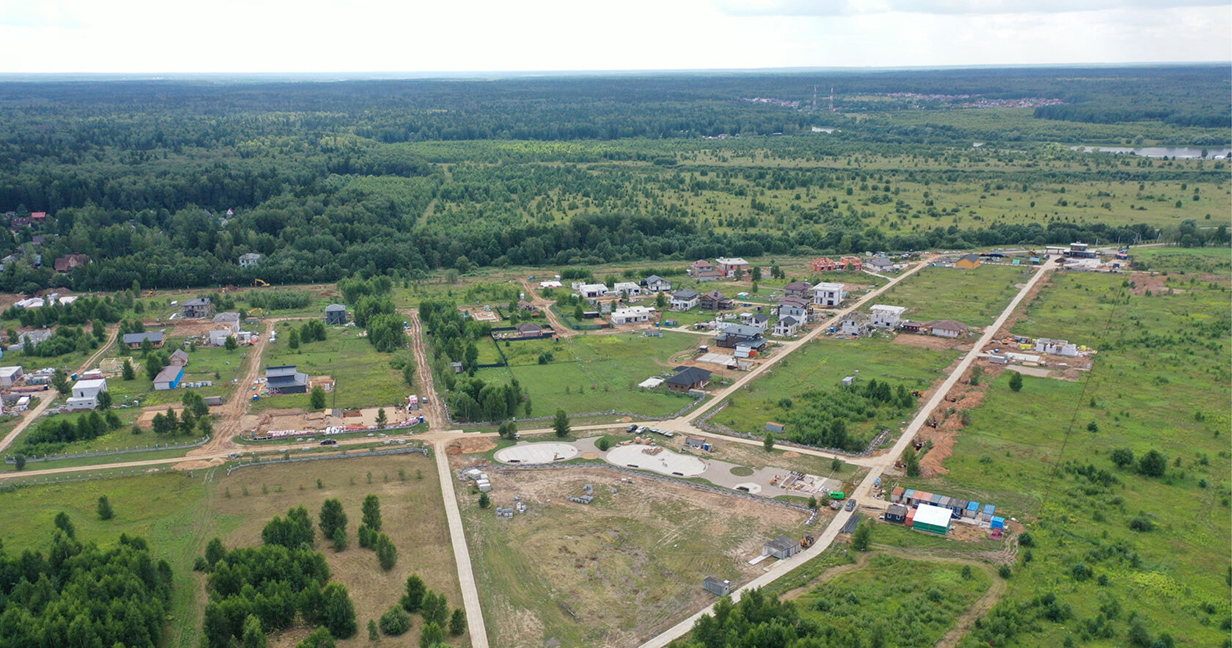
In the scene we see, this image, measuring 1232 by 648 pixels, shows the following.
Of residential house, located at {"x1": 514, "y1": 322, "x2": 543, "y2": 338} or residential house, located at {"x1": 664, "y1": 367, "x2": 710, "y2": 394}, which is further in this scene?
residential house, located at {"x1": 514, "y1": 322, "x2": 543, "y2": 338}

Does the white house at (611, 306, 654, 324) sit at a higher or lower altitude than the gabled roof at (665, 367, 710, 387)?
lower

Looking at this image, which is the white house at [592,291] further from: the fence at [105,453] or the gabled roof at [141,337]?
the fence at [105,453]

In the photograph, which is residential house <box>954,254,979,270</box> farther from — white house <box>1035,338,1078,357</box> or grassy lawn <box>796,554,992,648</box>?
grassy lawn <box>796,554,992,648</box>

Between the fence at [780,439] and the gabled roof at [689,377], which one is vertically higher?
the gabled roof at [689,377]

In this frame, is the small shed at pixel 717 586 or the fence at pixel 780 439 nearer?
the small shed at pixel 717 586

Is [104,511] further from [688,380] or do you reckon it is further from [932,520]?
[932,520]

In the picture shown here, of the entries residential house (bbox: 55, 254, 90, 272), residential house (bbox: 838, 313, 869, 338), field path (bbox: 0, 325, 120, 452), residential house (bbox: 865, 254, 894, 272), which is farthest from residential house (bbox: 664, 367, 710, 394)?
residential house (bbox: 55, 254, 90, 272)

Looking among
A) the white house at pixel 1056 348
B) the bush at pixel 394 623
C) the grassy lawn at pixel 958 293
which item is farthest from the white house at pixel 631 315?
the bush at pixel 394 623
